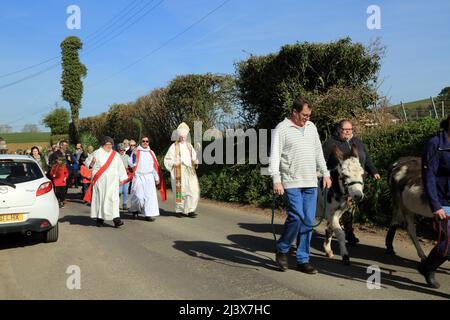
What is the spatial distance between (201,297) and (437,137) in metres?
3.24

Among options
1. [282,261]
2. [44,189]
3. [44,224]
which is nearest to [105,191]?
[44,189]

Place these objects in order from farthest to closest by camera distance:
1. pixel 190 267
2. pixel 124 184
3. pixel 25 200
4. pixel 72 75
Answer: pixel 72 75
pixel 124 184
pixel 25 200
pixel 190 267

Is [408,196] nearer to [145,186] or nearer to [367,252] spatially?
[367,252]

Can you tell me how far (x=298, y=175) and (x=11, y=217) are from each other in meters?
4.98

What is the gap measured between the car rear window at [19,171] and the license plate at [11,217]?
2.30ft

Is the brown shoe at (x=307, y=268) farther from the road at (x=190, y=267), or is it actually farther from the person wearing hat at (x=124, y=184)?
the person wearing hat at (x=124, y=184)

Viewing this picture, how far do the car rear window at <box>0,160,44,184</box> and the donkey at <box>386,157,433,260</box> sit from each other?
20.5ft

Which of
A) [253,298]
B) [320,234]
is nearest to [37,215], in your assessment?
[253,298]

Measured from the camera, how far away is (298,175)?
5.97 metres

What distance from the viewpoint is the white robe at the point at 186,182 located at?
11742mm

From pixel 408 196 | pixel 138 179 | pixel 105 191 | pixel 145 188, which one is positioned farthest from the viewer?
pixel 138 179

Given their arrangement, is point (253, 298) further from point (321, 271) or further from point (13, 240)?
point (13, 240)

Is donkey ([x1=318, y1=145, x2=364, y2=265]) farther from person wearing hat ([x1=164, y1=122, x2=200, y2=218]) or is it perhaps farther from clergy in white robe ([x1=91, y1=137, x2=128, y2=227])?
person wearing hat ([x1=164, y1=122, x2=200, y2=218])

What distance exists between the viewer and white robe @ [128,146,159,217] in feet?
36.8
